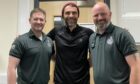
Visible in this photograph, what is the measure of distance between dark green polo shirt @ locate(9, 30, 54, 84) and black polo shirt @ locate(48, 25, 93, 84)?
0.14 metres

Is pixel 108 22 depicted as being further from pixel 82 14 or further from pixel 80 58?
pixel 82 14

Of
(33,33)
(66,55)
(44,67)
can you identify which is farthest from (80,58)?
(33,33)

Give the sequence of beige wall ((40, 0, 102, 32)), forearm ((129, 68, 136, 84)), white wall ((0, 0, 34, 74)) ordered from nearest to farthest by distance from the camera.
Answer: forearm ((129, 68, 136, 84)), white wall ((0, 0, 34, 74)), beige wall ((40, 0, 102, 32))

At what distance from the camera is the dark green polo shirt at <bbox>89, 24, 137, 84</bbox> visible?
A: 70.0 inches

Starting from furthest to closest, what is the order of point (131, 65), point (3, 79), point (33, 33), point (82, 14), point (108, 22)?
1. point (82, 14)
2. point (3, 79)
3. point (33, 33)
4. point (108, 22)
5. point (131, 65)

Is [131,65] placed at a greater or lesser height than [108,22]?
lesser

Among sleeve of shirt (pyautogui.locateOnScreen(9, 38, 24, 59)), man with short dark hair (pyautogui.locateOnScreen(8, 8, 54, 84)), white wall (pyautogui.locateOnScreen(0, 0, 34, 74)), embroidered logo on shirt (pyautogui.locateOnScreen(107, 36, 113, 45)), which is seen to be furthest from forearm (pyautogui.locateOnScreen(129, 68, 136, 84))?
white wall (pyautogui.locateOnScreen(0, 0, 34, 74))

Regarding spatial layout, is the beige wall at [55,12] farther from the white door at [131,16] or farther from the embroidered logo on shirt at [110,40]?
the embroidered logo on shirt at [110,40]

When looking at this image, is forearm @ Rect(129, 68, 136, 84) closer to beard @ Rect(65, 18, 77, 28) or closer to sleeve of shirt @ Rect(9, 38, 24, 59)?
beard @ Rect(65, 18, 77, 28)

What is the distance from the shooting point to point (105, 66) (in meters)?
1.83

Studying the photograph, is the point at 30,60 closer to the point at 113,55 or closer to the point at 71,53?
the point at 71,53

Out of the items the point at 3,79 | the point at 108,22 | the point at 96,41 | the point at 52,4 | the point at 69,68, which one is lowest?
the point at 3,79

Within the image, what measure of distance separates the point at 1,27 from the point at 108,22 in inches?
49.0

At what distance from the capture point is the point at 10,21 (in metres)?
2.67
